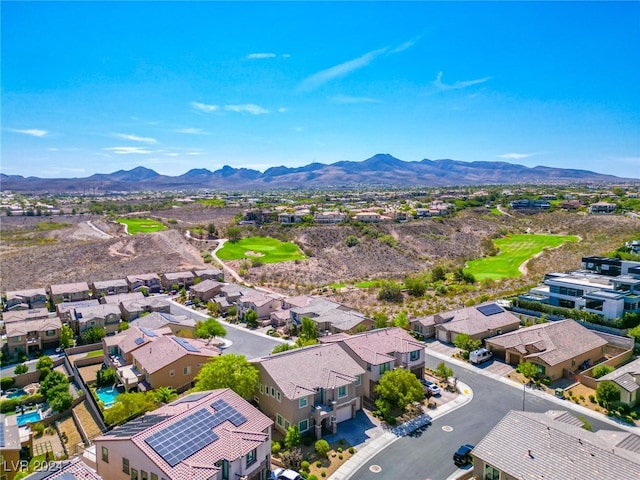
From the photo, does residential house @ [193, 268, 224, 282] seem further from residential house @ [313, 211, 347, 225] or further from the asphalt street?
residential house @ [313, 211, 347, 225]

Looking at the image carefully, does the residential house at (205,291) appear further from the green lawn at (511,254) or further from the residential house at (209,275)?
the green lawn at (511,254)

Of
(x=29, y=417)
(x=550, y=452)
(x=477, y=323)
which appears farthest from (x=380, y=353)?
(x=29, y=417)

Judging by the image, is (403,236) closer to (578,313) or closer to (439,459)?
(578,313)

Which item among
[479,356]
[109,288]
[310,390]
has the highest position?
[310,390]

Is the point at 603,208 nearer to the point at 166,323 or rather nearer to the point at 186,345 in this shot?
the point at 166,323

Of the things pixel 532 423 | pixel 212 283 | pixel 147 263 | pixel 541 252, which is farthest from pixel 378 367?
pixel 541 252

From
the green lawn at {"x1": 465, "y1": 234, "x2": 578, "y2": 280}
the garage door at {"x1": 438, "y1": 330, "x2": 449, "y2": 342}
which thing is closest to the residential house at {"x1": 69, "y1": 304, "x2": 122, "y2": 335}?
the garage door at {"x1": 438, "y1": 330, "x2": 449, "y2": 342}
